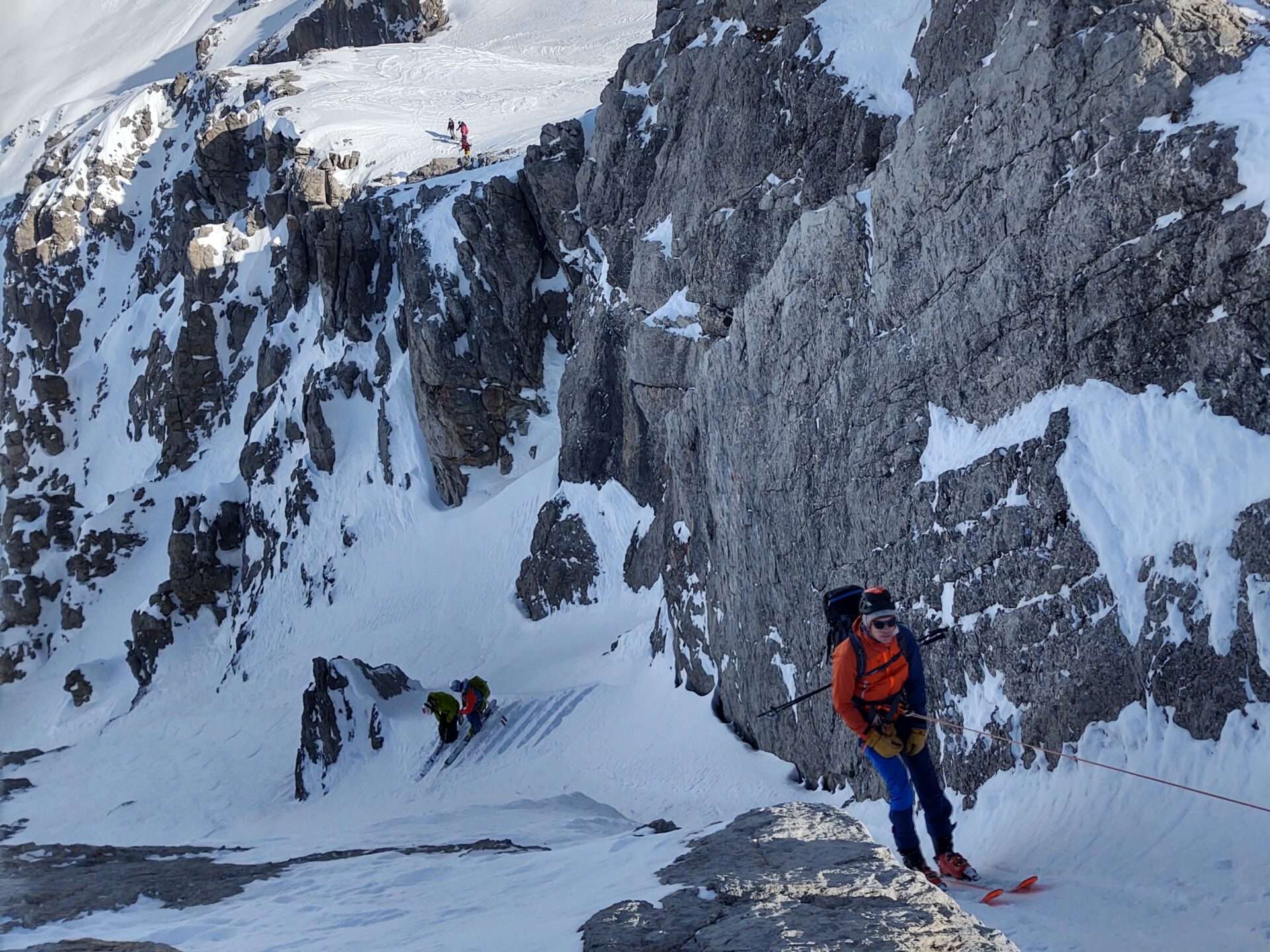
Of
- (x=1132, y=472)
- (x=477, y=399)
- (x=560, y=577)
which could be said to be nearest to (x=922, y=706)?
(x=1132, y=472)

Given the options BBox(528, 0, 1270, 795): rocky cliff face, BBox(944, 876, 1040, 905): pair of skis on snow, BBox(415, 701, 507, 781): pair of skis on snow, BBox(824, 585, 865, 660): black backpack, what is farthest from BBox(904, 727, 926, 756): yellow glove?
BBox(415, 701, 507, 781): pair of skis on snow

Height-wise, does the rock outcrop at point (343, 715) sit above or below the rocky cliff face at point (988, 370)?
below

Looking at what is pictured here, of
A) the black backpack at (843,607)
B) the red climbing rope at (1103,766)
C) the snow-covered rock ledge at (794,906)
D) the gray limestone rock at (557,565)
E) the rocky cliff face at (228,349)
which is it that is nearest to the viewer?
the snow-covered rock ledge at (794,906)

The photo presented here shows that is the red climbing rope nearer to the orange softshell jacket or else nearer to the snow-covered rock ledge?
the orange softshell jacket

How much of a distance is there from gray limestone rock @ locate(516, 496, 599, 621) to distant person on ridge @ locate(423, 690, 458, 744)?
7730 millimetres

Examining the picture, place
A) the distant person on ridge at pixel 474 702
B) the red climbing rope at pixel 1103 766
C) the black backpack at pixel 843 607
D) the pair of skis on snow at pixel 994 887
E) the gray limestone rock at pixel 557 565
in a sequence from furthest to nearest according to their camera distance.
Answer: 1. the gray limestone rock at pixel 557 565
2. the distant person on ridge at pixel 474 702
3. the black backpack at pixel 843 607
4. the pair of skis on snow at pixel 994 887
5. the red climbing rope at pixel 1103 766

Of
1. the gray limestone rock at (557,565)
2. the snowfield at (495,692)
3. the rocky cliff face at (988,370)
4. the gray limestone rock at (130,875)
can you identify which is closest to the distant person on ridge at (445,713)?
the snowfield at (495,692)

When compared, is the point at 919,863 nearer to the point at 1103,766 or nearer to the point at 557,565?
the point at 1103,766

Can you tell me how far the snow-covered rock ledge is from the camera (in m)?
5.16

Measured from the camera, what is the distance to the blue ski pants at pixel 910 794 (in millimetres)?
7188

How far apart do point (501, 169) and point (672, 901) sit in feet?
120

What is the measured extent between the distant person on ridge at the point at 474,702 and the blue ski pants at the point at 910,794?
15635mm

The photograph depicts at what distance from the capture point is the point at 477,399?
37.5m

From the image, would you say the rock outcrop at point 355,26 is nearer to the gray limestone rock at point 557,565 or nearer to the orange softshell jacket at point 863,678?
the gray limestone rock at point 557,565
